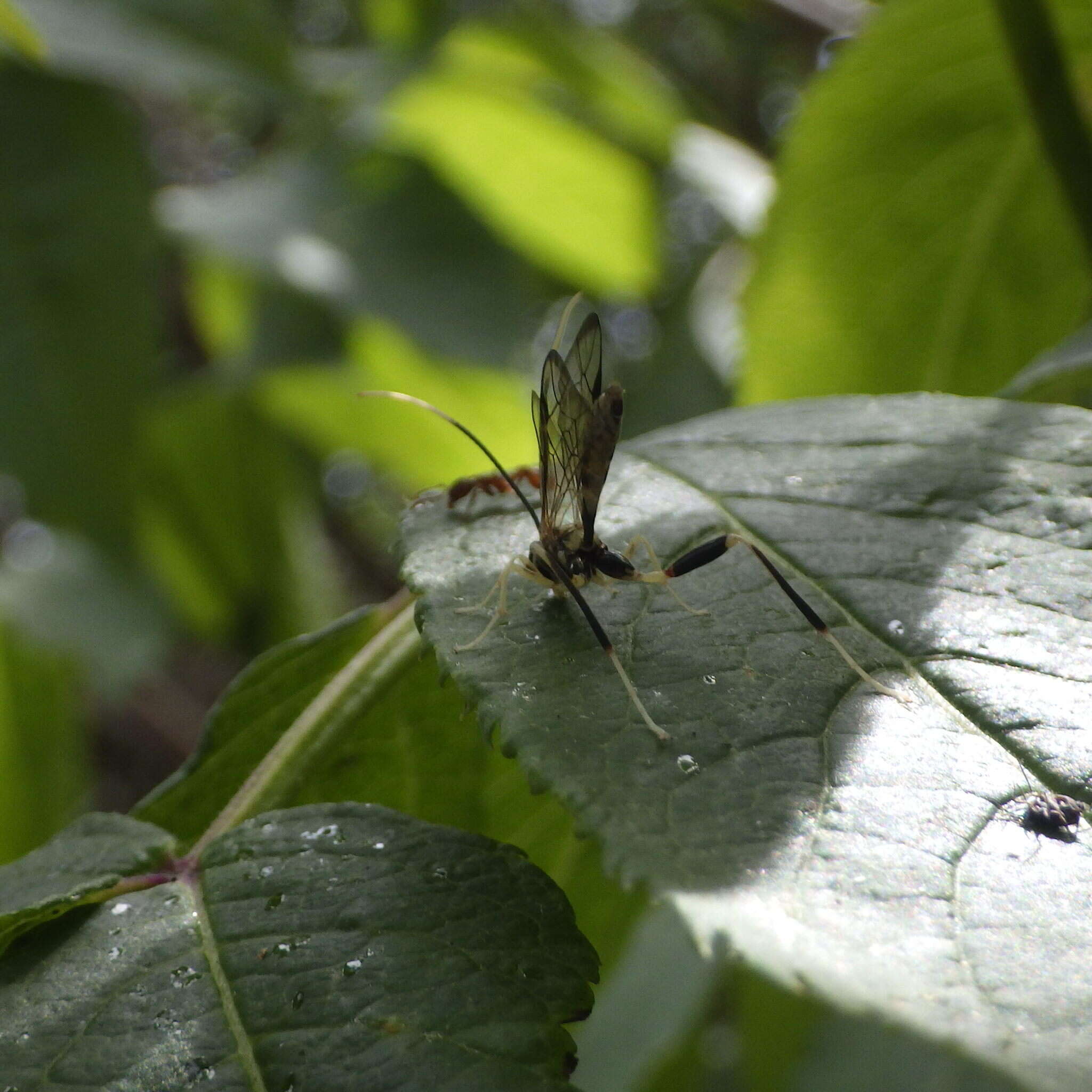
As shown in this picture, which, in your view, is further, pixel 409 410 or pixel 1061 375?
pixel 409 410

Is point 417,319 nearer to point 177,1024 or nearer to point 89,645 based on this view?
point 89,645

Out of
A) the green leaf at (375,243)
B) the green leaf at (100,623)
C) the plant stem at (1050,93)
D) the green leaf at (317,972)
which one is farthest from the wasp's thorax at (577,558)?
the green leaf at (100,623)

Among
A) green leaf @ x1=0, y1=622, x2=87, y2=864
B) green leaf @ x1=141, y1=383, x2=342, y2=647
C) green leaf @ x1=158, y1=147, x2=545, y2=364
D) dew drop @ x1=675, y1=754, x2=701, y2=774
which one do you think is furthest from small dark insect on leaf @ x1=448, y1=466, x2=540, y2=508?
green leaf @ x1=141, y1=383, x2=342, y2=647

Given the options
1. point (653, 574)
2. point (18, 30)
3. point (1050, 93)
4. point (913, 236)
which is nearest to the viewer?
point (653, 574)

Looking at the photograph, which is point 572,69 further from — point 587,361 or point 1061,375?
point 1061,375

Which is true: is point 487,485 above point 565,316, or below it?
below

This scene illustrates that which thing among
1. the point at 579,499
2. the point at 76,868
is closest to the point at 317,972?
the point at 76,868
